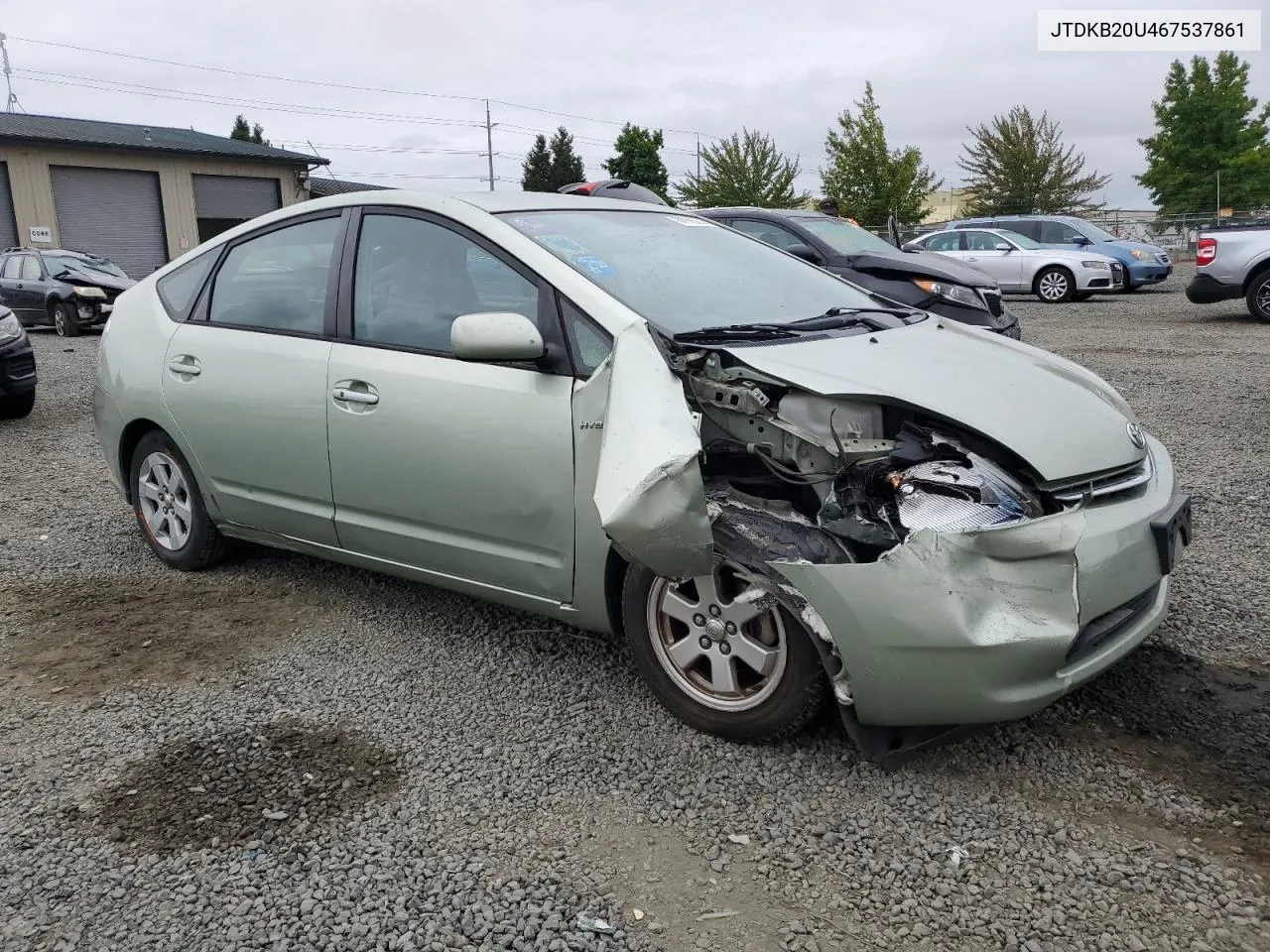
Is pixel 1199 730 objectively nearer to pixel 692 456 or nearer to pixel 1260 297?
pixel 692 456

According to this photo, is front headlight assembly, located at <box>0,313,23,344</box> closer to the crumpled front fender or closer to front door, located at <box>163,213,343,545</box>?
front door, located at <box>163,213,343,545</box>

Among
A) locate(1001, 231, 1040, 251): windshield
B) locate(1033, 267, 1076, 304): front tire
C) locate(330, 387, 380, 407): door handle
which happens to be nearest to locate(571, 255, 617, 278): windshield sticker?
locate(330, 387, 380, 407): door handle

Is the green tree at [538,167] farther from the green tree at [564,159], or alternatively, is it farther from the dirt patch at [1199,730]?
the dirt patch at [1199,730]

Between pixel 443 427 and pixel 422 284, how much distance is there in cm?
61

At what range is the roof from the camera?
28656 millimetres

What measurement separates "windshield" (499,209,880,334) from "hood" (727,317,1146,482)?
1.23ft

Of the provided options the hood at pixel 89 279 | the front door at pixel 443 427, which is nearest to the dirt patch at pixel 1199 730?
the front door at pixel 443 427

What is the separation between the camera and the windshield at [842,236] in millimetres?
10016

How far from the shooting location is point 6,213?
27828mm

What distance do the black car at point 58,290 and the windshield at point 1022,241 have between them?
1490cm

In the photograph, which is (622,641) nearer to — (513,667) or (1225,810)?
(513,667)

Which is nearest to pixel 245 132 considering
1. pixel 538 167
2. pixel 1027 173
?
pixel 538 167

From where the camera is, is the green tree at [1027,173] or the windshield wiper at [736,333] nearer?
the windshield wiper at [736,333]

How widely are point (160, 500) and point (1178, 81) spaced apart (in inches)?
1796
